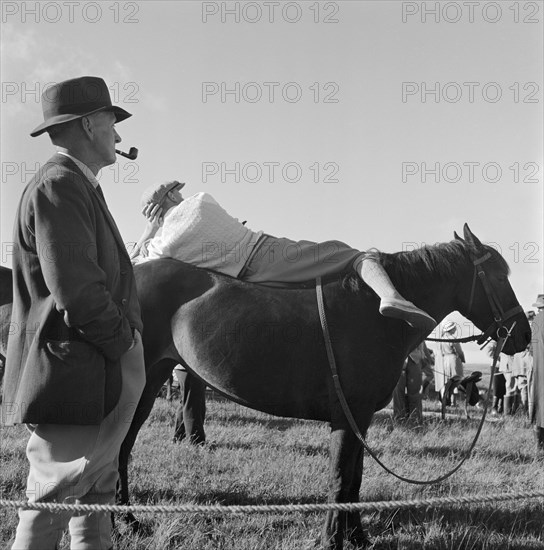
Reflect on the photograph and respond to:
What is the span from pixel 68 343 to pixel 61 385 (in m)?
0.14

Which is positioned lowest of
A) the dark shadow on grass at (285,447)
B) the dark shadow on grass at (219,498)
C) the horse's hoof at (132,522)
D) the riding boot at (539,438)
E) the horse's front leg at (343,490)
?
the riding boot at (539,438)

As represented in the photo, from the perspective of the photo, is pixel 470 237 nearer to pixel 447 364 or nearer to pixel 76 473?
pixel 76 473

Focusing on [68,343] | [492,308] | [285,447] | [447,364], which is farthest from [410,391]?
[68,343]

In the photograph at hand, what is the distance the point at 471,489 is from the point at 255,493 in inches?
70.0

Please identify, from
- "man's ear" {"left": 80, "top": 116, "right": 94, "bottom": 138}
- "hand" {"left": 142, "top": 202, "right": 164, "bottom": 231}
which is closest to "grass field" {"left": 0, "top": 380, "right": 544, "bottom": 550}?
"hand" {"left": 142, "top": 202, "right": 164, "bottom": 231}

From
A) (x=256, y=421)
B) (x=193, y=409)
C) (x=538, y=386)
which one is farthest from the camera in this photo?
(x=256, y=421)

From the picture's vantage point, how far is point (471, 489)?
5023 millimetres

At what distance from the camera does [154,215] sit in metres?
4.97

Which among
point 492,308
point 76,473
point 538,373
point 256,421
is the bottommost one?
point 256,421

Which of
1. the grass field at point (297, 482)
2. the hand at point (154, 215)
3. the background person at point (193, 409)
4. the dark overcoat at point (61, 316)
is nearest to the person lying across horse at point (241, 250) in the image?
the hand at point (154, 215)

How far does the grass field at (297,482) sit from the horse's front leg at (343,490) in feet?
0.41

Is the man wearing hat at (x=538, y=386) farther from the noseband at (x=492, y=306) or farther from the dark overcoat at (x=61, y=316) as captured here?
the dark overcoat at (x=61, y=316)

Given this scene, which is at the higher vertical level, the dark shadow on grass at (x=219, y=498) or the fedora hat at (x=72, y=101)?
the fedora hat at (x=72, y=101)

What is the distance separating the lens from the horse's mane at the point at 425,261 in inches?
160
